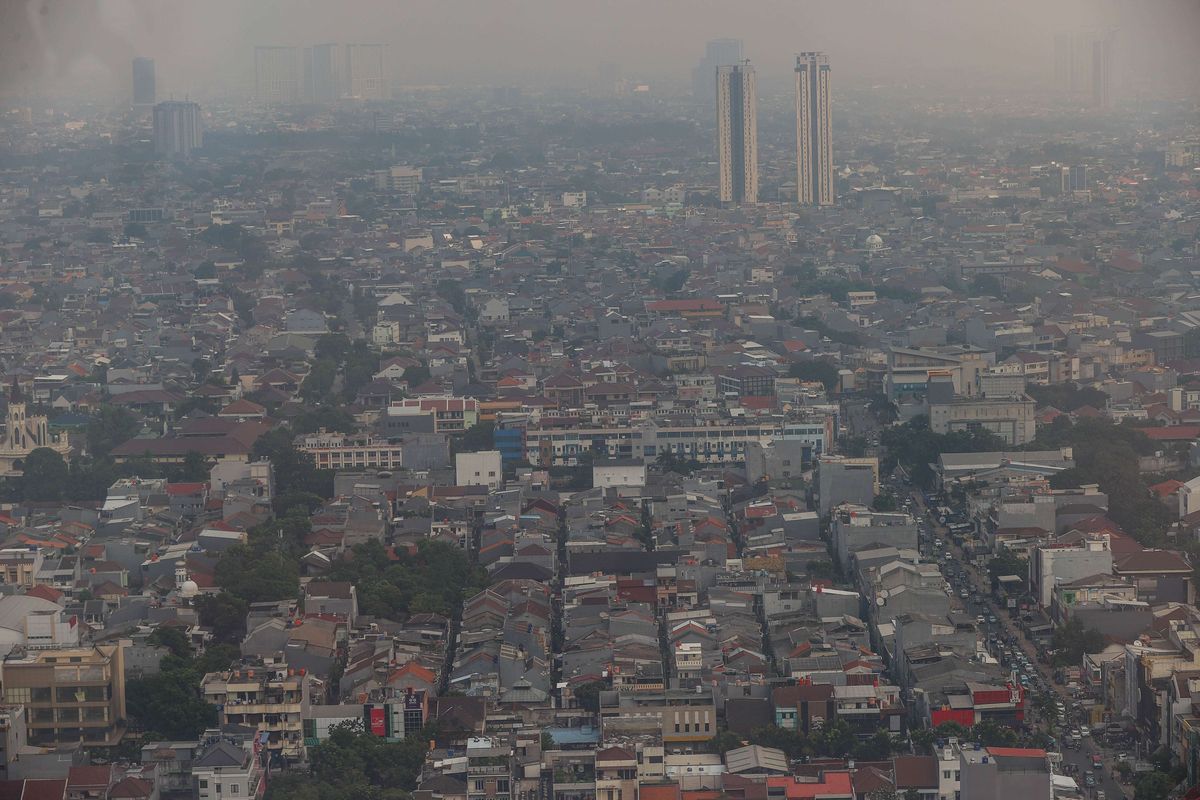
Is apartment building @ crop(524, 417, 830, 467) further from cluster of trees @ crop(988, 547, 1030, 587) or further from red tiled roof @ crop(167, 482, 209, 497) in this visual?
cluster of trees @ crop(988, 547, 1030, 587)

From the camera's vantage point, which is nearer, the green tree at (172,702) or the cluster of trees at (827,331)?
the green tree at (172,702)

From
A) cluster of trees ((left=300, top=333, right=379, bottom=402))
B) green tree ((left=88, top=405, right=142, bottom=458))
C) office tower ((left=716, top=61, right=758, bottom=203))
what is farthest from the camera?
office tower ((left=716, top=61, right=758, bottom=203))

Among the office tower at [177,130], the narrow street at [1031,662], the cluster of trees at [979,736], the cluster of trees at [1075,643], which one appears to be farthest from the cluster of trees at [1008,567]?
the office tower at [177,130]

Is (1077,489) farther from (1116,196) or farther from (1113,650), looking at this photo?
(1116,196)

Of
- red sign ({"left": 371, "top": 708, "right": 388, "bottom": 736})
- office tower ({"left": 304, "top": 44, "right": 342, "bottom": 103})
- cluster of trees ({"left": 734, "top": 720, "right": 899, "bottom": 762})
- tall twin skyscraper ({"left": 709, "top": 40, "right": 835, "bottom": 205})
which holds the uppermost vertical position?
office tower ({"left": 304, "top": 44, "right": 342, "bottom": 103})

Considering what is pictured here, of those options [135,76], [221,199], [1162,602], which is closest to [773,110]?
[221,199]

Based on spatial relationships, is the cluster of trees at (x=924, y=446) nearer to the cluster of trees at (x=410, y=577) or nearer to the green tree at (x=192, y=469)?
the cluster of trees at (x=410, y=577)

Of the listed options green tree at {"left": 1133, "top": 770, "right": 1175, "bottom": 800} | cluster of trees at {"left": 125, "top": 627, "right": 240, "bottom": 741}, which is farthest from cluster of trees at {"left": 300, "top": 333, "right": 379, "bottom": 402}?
green tree at {"left": 1133, "top": 770, "right": 1175, "bottom": 800}
